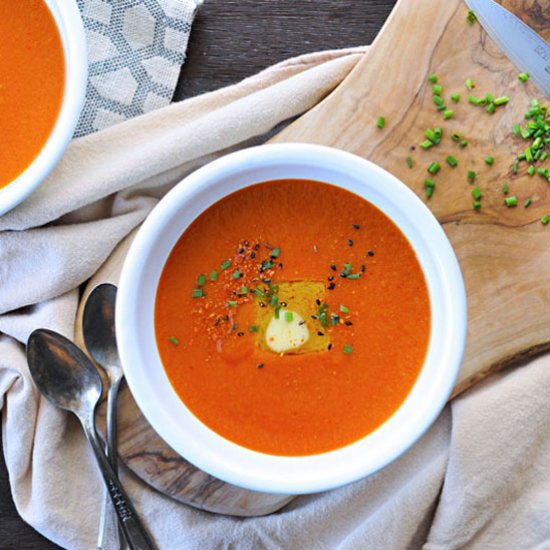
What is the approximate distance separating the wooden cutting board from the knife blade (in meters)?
0.04

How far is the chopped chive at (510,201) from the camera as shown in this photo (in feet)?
6.06

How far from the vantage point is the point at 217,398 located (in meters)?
1.73

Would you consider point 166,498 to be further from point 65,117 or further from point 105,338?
point 65,117

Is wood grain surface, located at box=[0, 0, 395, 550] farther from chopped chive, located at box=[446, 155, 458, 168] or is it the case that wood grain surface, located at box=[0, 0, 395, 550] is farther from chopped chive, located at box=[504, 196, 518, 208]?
chopped chive, located at box=[504, 196, 518, 208]

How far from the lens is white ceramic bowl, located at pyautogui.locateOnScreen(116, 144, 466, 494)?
168 centimetres

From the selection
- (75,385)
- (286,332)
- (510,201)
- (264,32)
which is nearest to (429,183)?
(510,201)

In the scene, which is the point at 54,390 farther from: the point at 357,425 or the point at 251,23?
the point at 251,23

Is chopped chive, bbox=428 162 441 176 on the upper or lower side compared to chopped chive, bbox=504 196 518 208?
upper

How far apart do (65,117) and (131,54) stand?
40cm

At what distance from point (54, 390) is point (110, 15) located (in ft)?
3.15

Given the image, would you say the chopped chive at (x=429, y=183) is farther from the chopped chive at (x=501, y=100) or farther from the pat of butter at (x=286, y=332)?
the pat of butter at (x=286, y=332)

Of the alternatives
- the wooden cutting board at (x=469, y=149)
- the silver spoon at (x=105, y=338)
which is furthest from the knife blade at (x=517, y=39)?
the silver spoon at (x=105, y=338)

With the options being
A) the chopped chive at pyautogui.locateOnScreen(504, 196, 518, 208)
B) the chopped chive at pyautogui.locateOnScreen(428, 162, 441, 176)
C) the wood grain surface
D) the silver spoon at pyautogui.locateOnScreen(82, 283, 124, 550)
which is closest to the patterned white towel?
the wood grain surface

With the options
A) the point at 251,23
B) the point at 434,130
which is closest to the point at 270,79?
the point at 251,23
